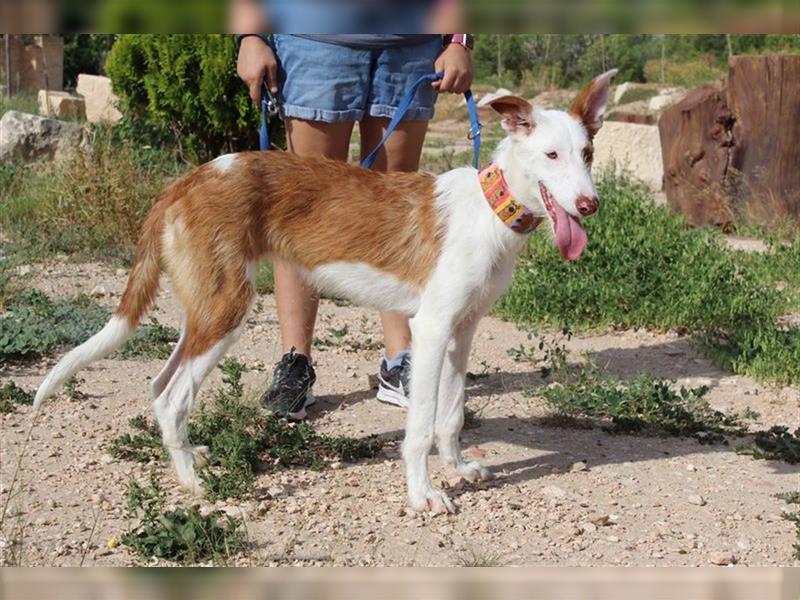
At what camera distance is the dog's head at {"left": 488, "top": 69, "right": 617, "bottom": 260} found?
11.6 feet

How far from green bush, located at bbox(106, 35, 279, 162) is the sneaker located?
5206 mm

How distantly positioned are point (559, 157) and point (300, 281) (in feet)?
5.09

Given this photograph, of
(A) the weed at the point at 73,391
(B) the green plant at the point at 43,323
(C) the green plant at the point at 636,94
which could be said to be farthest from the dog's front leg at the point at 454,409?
(C) the green plant at the point at 636,94

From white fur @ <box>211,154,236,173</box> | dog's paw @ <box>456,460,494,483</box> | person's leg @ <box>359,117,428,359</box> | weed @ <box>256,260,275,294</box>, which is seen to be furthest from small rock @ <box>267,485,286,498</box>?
weed @ <box>256,260,275,294</box>

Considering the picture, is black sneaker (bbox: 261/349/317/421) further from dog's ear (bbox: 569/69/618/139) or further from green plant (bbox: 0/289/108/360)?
dog's ear (bbox: 569/69/618/139)

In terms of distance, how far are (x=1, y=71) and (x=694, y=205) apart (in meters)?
16.9

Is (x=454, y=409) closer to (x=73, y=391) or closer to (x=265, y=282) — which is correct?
(x=73, y=391)

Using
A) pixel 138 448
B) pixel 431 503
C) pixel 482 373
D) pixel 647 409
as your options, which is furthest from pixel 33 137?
pixel 431 503

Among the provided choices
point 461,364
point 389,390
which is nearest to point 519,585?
point 461,364

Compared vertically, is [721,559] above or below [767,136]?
below

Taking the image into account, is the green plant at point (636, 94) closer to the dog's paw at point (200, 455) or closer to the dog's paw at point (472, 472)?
the dog's paw at point (472, 472)

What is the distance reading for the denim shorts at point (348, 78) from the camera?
4.43 m

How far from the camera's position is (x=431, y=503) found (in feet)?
12.3

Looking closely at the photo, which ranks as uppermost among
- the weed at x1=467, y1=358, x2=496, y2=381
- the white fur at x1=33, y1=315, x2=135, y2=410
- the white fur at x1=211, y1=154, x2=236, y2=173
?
the white fur at x1=211, y1=154, x2=236, y2=173
